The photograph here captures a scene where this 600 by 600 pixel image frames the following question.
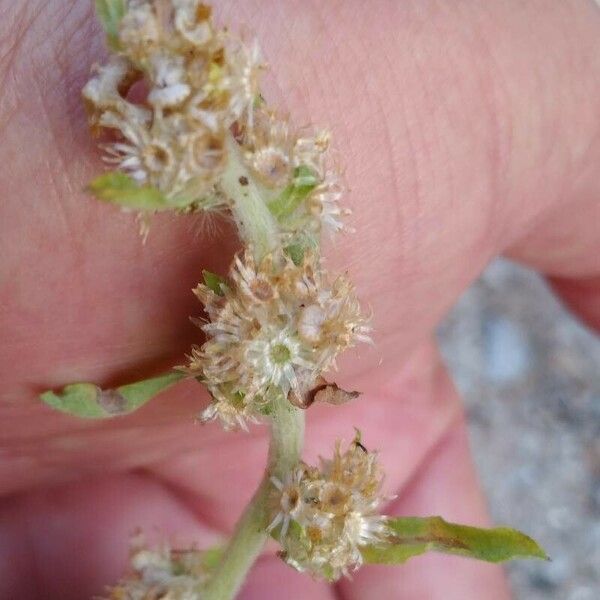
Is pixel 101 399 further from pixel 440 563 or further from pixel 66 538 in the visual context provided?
pixel 440 563

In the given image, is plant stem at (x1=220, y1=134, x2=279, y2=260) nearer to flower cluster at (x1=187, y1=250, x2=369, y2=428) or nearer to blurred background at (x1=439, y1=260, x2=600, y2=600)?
flower cluster at (x1=187, y1=250, x2=369, y2=428)

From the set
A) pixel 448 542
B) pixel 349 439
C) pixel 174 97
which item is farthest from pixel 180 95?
pixel 349 439

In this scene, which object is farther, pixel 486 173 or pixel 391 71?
pixel 486 173

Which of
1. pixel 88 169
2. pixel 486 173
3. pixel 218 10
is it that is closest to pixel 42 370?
pixel 88 169

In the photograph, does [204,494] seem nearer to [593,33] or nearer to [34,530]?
[34,530]

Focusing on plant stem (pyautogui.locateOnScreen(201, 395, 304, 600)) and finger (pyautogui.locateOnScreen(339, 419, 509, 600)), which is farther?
finger (pyautogui.locateOnScreen(339, 419, 509, 600))

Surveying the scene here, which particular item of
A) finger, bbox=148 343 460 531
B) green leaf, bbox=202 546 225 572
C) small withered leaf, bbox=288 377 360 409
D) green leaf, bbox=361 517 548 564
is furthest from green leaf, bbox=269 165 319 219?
finger, bbox=148 343 460 531
